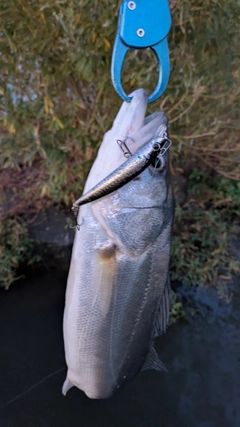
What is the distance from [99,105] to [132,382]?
1949 mm

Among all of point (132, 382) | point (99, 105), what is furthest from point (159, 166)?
point (132, 382)

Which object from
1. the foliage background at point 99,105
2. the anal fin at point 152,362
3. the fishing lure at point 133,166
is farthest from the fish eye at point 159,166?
the foliage background at point 99,105

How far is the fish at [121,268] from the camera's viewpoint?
3.32ft

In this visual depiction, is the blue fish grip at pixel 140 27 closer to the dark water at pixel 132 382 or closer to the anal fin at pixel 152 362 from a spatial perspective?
the anal fin at pixel 152 362

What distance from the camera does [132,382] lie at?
243 centimetres

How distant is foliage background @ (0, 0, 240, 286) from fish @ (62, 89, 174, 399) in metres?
0.96

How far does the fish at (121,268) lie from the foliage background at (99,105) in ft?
3.14

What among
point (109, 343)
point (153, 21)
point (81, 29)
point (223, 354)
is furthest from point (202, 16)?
point (223, 354)

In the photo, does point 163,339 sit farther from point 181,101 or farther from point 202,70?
point 202,70

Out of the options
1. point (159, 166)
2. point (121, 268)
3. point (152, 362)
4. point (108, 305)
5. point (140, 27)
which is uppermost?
point (140, 27)

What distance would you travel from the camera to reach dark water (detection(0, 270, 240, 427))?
2268 mm

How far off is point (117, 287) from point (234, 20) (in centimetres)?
156

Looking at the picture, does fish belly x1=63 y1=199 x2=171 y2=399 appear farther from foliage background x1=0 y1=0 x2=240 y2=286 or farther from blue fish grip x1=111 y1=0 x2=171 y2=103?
foliage background x1=0 y1=0 x2=240 y2=286

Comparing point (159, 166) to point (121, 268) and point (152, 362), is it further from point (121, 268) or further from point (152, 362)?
point (152, 362)
